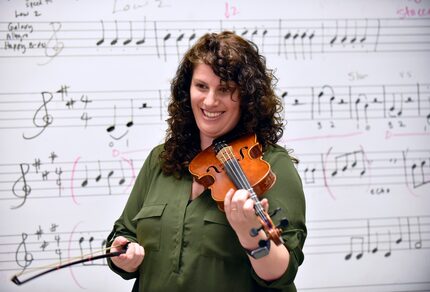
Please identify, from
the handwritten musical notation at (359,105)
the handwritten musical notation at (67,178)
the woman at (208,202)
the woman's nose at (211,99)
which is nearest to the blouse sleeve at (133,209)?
the woman at (208,202)

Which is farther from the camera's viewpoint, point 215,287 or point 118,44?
point 118,44

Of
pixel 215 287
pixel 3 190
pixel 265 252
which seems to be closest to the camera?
pixel 265 252

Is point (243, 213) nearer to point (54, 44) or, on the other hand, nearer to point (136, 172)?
point (136, 172)

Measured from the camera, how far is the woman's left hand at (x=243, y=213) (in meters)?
1.17

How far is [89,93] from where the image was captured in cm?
219

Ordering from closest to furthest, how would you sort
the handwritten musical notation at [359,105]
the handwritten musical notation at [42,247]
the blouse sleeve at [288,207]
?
A: 1. the blouse sleeve at [288,207]
2. the handwritten musical notation at [42,247]
3. the handwritten musical notation at [359,105]

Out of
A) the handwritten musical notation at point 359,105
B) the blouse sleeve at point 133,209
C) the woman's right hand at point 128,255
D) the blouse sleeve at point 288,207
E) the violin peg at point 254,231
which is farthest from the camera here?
the handwritten musical notation at point 359,105

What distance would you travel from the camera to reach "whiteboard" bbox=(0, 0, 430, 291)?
2.16m

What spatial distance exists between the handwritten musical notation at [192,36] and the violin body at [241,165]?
35.2 inches

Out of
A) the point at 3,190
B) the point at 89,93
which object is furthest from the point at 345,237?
the point at 3,190

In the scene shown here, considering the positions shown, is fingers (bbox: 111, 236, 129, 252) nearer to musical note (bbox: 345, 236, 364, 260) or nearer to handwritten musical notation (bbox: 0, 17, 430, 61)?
handwritten musical notation (bbox: 0, 17, 430, 61)

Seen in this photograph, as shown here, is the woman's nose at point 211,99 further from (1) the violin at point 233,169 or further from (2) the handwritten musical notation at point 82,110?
(2) the handwritten musical notation at point 82,110

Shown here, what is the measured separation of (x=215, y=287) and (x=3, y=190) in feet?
3.76

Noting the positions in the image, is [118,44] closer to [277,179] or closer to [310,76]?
[310,76]
